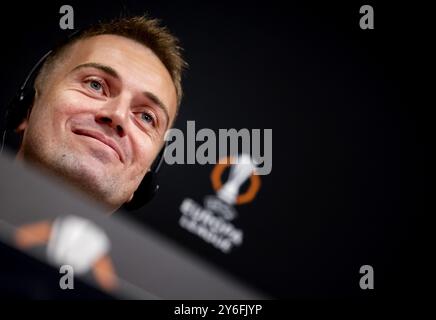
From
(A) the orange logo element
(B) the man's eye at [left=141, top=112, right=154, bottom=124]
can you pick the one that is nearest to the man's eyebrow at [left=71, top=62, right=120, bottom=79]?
(B) the man's eye at [left=141, top=112, right=154, bottom=124]

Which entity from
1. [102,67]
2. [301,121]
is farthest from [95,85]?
[301,121]

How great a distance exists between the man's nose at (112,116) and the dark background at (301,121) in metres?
0.16

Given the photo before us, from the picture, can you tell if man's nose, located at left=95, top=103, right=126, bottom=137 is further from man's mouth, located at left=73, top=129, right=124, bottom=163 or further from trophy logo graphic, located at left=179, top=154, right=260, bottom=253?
trophy logo graphic, located at left=179, top=154, right=260, bottom=253

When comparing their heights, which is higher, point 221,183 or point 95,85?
point 95,85

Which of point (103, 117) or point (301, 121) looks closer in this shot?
point (103, 117)

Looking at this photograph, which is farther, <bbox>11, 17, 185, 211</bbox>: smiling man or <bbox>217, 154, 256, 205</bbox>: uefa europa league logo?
<bbox>217, 154, 256, 205</bbox>: uefa europa league logo

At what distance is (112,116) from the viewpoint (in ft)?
3.84

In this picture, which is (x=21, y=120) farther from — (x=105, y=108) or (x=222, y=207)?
(x=222, y=207)

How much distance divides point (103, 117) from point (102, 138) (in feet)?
0.16

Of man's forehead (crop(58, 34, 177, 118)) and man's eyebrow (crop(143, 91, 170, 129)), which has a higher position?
man's forehead (crop(58, 34, 177, 118))

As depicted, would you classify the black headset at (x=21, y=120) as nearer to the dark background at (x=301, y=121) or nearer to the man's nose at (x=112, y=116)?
the dark background at (x=301, y=121)

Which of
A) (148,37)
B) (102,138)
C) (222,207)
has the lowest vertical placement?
(222,207)

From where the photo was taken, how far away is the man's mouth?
3.77 ft
